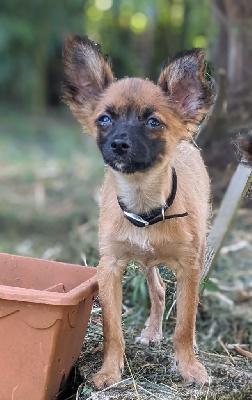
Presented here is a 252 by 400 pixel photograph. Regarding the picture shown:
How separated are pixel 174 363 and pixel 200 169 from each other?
54.9 inches

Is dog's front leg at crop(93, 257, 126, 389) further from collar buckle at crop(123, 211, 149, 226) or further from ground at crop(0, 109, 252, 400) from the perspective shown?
collar buckle at crop(123, 211, 149, 226)

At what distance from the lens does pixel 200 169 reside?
16.5ft

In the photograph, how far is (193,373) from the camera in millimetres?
4266

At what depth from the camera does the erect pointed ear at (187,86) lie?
163 inches

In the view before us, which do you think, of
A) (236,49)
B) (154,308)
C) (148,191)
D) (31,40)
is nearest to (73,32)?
(31,40)

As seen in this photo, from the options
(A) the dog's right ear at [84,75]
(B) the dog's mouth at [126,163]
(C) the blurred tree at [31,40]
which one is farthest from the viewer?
(C) the blurred tree at [31,40]

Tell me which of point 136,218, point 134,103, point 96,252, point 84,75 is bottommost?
point 96,252

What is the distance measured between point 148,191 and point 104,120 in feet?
1.67

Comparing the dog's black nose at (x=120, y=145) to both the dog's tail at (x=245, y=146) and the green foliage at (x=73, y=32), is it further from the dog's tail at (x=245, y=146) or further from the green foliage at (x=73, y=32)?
the green foliage at (x=73, y=32)

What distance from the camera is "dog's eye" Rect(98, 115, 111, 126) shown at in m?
4.09

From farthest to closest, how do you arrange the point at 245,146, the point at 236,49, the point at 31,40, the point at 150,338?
the point at 31,40
the point at 236,49
the point at 150,338
the point at 245,146

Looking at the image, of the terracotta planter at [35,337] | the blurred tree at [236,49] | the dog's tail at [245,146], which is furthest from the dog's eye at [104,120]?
the blurred tree at [236,49]

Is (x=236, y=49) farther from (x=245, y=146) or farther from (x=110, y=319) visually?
(x=110, y=319)

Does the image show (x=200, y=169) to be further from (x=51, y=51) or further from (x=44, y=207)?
(x=51, y=51)
